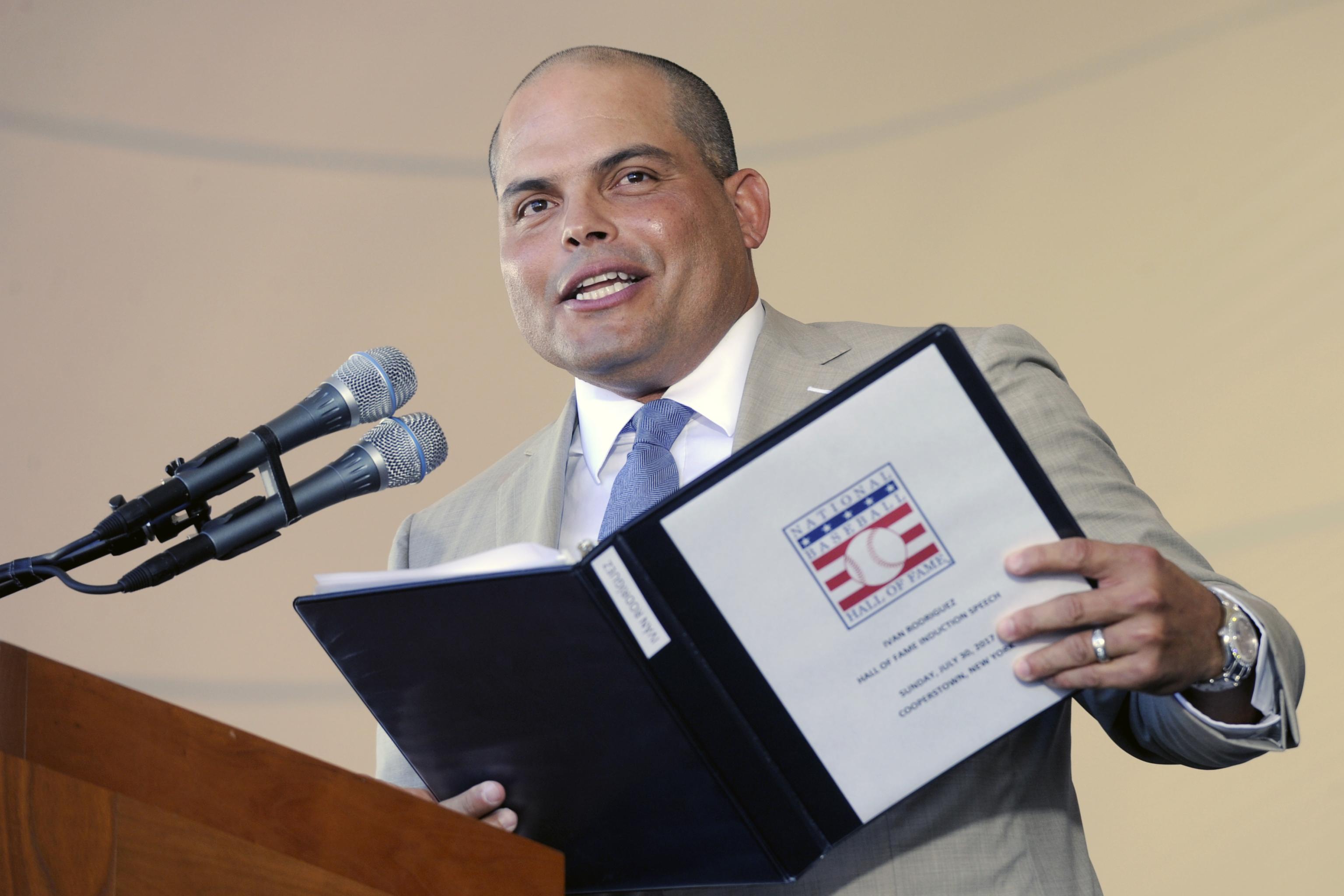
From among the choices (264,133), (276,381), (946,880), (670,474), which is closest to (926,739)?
(946,880)

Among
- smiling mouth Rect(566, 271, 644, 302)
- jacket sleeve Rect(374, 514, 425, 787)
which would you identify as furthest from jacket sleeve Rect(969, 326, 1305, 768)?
jacket sleeve Rect(374, 514, 425, 787)

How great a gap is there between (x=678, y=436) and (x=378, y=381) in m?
0.48

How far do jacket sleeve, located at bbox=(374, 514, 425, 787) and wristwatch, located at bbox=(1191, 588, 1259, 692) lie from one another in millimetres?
885

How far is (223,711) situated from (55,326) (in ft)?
3.97

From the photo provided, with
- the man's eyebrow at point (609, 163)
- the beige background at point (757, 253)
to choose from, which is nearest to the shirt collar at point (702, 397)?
the man's eyebrow at point (609, 163)

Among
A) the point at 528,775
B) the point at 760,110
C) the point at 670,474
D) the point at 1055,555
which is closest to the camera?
the point at 1055,555

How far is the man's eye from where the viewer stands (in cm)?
179

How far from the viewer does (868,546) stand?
98 cm

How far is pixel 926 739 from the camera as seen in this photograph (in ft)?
3.37

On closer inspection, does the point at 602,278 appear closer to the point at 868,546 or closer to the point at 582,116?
the point at 582,116

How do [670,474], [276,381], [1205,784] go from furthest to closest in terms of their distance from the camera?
[276,381]
[1205,784]
[670,474]

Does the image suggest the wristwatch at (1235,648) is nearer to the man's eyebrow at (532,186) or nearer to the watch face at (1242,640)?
the watch face at (1242,640)

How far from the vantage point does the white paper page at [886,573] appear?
97 centimetres

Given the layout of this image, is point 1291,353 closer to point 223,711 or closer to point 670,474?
point 670,474
